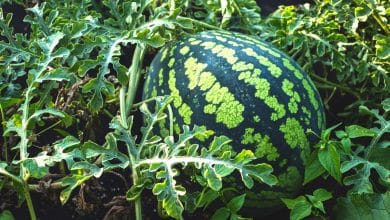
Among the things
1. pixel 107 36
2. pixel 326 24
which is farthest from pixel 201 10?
pixel 107 36

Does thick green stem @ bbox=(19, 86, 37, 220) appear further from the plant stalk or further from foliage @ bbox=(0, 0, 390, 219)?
the plant stalk

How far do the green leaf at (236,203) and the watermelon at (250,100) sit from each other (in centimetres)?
12

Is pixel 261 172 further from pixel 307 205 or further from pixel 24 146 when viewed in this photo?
pixel 24 146

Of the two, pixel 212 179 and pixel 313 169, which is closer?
pixel 212 179

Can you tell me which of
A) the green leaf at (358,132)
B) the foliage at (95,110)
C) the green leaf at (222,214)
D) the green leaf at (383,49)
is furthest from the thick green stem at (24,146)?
the green leaf at (383,49)

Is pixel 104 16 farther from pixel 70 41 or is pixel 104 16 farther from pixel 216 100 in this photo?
pixel 216 100

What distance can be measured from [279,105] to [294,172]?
0.71 ft

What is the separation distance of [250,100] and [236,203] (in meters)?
0.32

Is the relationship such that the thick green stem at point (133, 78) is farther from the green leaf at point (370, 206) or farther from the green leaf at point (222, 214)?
the green leaf at point (370, 206)

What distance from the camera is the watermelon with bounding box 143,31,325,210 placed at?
1.94m

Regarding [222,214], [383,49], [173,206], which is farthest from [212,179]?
[383,49]

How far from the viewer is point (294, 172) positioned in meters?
2.01

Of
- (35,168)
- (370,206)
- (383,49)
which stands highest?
(383,49)

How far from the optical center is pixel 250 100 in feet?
6.40
